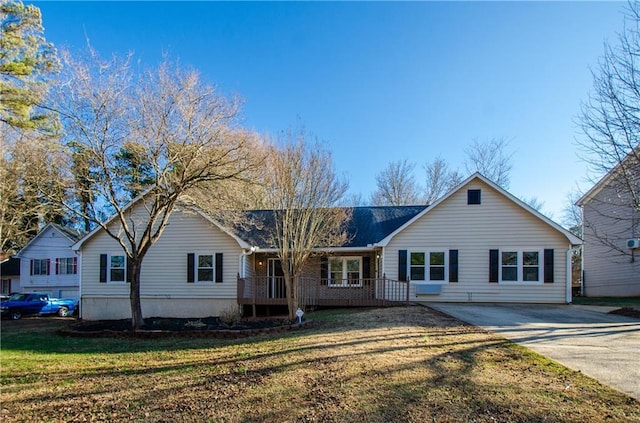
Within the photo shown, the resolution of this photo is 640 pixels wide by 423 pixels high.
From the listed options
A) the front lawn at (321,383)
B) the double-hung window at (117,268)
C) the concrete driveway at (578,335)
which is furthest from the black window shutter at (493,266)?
the double-hung window at (117,268)

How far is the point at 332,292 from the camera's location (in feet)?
56.2

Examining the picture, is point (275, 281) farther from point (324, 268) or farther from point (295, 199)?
point (295, 199)

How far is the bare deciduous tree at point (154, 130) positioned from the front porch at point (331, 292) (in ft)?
18.3

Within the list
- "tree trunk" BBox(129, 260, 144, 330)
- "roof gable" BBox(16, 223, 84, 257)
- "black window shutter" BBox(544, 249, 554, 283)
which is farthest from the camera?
"roof gable" BBox(16, 223, 84, 257)

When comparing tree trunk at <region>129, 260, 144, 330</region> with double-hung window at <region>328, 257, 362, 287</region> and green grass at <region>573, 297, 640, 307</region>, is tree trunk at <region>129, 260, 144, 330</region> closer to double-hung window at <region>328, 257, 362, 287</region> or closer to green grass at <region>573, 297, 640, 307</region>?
double-hung window at <region>328, 257, 362, 287</region>

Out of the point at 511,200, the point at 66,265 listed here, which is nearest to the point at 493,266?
the point at 511,200

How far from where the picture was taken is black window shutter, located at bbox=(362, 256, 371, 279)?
60.1 feet

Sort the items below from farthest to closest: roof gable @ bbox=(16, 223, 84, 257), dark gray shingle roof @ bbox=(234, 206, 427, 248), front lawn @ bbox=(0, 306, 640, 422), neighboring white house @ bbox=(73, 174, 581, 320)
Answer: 1. roof gable @ bbox=(16, 223, 84, 257)
2. dark gray shingle roof @ bbox=(234, 206, 427, 248)
3. neighboring white house @ bbox=(73, 174, 581, 320)
4. front lawn @ bbox=(0, 306, 640, 422)

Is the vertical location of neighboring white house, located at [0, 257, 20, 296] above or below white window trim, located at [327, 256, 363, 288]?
below

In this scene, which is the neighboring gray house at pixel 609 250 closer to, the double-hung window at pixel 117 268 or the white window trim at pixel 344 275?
the white window trim at pixel 344 275

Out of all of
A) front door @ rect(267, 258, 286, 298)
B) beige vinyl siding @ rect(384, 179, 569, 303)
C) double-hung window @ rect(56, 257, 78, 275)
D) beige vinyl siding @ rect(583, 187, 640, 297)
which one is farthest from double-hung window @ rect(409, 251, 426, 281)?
double-hung window @ rect(56, 257, 78, 275)

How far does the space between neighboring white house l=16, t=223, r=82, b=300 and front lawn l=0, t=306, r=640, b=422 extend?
70.4 ft

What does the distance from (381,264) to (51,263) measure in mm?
23754

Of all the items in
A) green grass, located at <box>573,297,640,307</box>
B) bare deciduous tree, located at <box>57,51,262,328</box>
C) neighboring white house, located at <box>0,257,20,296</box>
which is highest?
bare deciduous tree, located at <box>57,51,262,328</box>
